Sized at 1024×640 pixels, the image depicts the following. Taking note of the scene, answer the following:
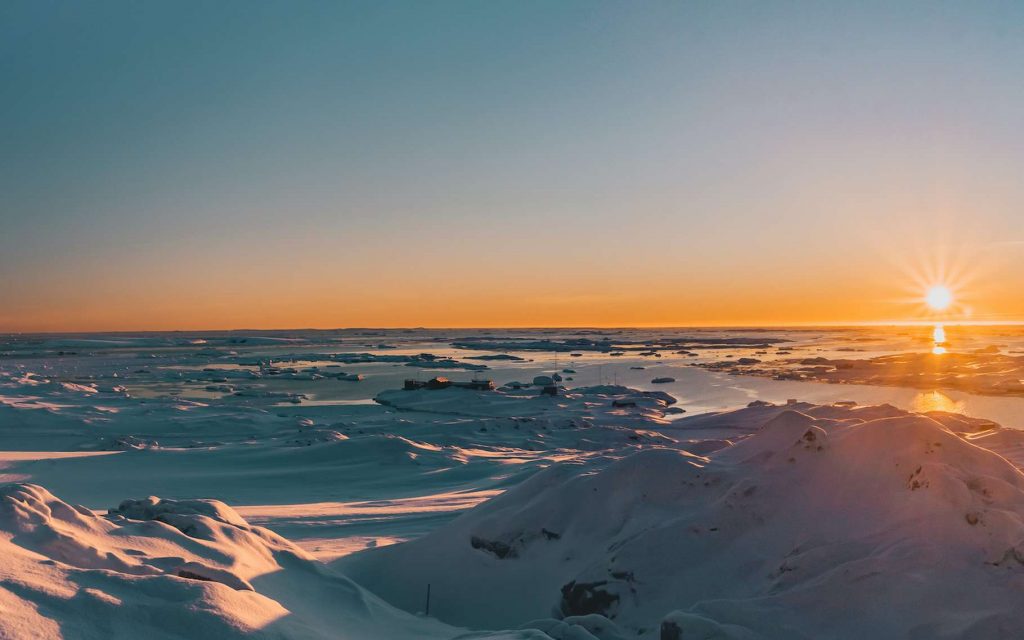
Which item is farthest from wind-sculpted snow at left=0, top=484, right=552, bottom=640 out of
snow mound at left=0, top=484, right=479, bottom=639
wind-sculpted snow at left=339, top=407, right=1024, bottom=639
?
wind-sculpted snow at left=339, top=407, right=1024, bottom=639

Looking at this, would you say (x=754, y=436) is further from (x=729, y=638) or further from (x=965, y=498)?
(x=729, y=638)

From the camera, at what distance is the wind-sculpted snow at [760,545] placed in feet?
17.8

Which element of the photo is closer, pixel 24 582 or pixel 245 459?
pixel 24 582

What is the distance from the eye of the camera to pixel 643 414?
31.0 metres

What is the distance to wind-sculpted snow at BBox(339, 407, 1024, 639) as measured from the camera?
5.42 m

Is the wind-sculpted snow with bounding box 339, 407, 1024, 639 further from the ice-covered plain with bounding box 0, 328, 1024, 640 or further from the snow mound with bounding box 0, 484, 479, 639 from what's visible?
the snow mound with bounding box 0, 484, 479, 639

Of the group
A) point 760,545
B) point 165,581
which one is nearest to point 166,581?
point 165,581

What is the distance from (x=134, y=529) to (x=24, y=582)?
2.64m

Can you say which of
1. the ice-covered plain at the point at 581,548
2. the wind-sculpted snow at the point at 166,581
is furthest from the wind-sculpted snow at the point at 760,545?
the wind-sculpted snow at the point at 166,581

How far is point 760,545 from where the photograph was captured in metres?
6.77

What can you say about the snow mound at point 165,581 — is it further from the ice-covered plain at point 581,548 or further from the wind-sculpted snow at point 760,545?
the wind-sculpted snow at point 760,545

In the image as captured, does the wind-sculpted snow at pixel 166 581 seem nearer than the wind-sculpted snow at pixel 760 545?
Yes

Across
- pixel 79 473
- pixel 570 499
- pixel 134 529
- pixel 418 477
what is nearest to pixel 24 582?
pixel 134 529

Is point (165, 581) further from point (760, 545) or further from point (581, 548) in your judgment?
point (760, 545)
